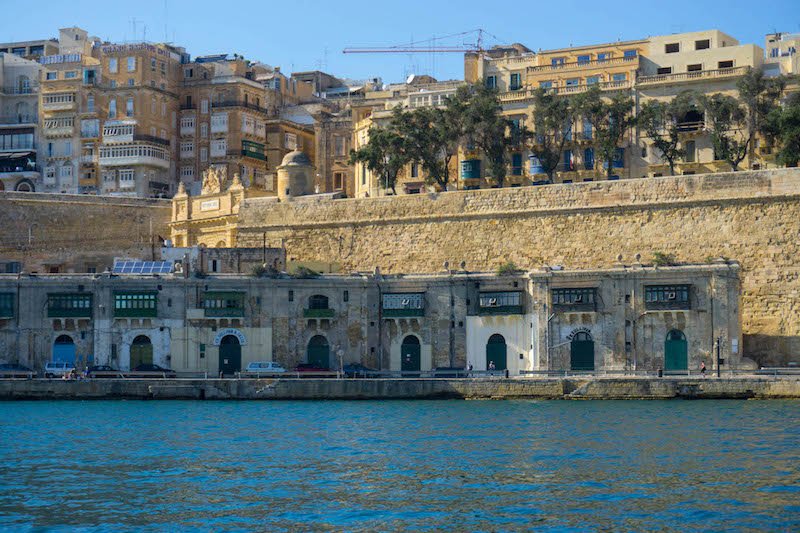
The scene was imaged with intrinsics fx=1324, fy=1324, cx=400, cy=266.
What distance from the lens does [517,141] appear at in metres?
58.8

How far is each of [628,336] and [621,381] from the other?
3.67 m

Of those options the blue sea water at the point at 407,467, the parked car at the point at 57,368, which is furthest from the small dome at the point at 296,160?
the blue sea water at the point at 407,467

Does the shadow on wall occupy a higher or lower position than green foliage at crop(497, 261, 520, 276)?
lower

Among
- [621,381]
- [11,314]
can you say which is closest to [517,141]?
[621,381]

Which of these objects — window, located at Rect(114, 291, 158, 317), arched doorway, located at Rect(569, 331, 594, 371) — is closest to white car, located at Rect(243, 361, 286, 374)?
window, located at Rect(114, 291, 158, 317)

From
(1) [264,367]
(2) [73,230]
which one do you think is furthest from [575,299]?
(2) [73,230]

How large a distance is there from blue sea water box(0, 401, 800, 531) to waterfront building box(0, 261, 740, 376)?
613 cm

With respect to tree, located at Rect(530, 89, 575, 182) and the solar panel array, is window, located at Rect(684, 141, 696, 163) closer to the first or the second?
tree, located at Rect(530, 89, 575, 182)

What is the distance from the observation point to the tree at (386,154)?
192 feet

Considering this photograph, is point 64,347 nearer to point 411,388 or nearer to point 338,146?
point 411,388

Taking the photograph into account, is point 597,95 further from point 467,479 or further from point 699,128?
point 467,479

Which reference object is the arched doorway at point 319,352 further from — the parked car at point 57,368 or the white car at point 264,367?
the parked car at point 57,368

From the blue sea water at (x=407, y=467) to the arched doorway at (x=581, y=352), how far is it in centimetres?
462

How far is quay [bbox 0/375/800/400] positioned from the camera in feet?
137
